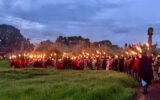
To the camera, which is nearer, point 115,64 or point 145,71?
point 145,71

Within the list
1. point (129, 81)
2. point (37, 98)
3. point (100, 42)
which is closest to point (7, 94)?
point (37, 98)

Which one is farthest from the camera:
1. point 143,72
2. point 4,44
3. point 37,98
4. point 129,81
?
point 4,44

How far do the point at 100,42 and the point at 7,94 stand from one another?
497ft

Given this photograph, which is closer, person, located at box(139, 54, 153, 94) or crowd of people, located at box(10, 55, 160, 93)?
person, located at box(139, 54, 153, 94)

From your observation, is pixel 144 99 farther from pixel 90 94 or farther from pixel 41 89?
pixel 41 89

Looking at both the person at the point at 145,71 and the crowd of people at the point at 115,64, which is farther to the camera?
the crowd of people at the point at 115,64

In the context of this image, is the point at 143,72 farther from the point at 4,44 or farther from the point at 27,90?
the point at 4,44

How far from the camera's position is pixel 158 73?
1497 inches

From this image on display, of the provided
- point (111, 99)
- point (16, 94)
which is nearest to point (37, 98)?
point (16, 94)

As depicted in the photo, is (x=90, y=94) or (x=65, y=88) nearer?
(x=90, y=94)

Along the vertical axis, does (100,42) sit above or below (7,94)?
above

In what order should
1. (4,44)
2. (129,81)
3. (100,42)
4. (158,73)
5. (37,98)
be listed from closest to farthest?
(37,98)
(129,81)
(158,73)
(4,44)
(100,42)

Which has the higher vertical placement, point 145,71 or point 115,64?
point 115,64

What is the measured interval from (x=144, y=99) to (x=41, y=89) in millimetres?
4800
